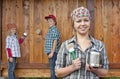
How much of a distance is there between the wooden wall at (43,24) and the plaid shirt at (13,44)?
1.54 feet

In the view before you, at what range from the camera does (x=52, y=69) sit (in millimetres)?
7426

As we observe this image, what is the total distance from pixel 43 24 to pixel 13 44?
0.96 meters

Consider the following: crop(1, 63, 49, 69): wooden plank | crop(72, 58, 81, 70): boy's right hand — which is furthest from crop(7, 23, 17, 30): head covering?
crop(72, 58, 81, 70): boy's right hand

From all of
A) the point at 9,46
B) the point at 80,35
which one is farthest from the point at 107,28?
the point at 80,35

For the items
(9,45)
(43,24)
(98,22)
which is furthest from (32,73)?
(98,22)

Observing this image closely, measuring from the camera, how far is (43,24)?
26.7ft

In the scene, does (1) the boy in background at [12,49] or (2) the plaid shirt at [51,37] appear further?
(1) the boy in background at [12,49]

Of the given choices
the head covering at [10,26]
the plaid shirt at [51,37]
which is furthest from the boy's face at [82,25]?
the head covering at [10,26]

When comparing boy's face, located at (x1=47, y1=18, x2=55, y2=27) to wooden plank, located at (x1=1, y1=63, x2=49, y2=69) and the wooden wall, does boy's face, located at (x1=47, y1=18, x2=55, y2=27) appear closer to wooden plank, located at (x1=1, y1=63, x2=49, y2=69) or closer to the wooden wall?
the wooden wall

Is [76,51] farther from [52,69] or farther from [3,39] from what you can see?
[3,39]

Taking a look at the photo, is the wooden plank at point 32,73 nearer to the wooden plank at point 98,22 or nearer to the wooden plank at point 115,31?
the wooden plank at point 98,22

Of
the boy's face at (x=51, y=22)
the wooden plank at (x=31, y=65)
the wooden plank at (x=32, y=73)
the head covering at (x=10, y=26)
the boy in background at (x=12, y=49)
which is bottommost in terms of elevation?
the wooden plank at (x=32, y=73)

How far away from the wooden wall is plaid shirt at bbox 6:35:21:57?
47 centimetres

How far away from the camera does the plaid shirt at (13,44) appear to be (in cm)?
750
